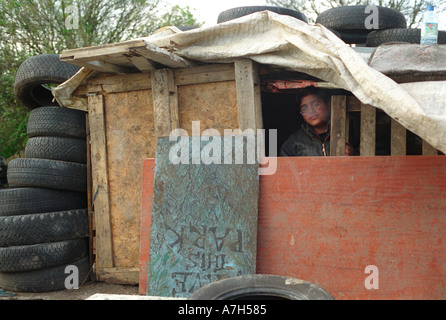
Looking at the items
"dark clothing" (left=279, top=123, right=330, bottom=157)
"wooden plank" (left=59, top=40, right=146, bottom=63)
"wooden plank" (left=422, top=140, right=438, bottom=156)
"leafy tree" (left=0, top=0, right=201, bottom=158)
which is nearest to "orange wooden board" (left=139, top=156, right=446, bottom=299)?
"wooden plank" (left=422, top=140, right=438, bottom=156)

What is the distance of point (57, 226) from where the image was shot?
4.97m

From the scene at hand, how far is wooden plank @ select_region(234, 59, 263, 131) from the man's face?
662 mm

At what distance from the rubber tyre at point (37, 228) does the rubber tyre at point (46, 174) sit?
0.33 meters

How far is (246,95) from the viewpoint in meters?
4.21

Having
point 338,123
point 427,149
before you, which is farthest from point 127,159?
point 427,149

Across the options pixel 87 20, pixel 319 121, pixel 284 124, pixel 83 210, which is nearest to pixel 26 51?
pixel 87 20

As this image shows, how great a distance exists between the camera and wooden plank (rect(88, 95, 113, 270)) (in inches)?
195

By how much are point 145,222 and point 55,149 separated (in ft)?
6.47

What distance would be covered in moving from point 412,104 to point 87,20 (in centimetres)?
858

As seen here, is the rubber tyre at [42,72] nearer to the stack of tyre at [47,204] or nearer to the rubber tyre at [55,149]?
the stack of tyre at [47,204]

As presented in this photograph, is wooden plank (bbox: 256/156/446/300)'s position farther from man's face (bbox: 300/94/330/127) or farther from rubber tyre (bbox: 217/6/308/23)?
rubber tyre (bbox: 217/6/308/23)

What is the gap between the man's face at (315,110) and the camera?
15.0 ft

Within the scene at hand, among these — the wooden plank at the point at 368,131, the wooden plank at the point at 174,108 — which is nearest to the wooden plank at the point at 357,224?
the wooden plank at the point at 368,131
